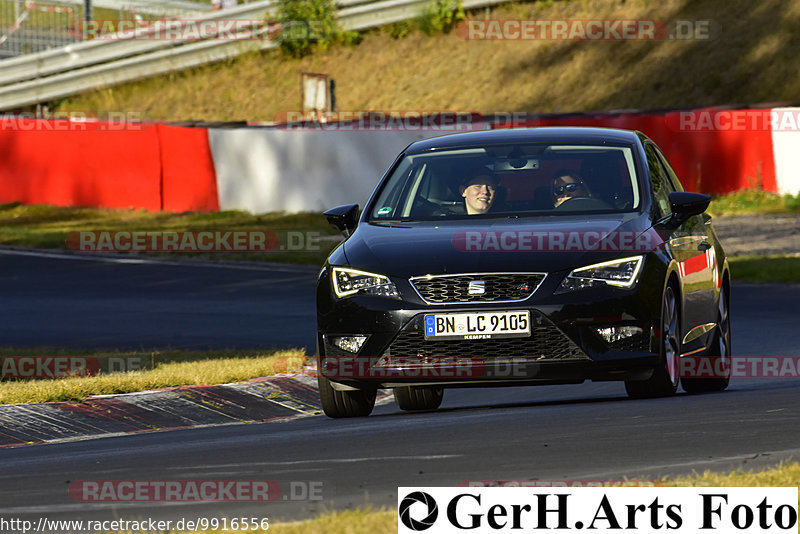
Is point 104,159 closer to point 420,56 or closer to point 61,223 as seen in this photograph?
point 61,223

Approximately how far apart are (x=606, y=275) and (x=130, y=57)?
43381mm

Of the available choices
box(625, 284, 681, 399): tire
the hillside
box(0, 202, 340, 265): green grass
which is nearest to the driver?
box(625, 284, 681, 399): tire

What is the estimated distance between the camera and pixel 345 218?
996 centimetres

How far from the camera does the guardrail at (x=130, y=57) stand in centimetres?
4859

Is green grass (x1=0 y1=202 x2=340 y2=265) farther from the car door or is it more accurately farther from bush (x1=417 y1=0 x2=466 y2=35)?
bush (x1=417 y1=0 x2=466 y2=35)

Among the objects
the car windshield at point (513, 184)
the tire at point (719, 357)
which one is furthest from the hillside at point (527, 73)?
the car windshield at point (513, 184)

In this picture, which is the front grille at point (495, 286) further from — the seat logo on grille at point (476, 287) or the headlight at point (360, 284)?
the headlight at point (360, 284)

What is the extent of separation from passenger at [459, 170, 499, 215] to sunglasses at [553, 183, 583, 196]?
14.1 inches

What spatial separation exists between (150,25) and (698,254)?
43.3 meters

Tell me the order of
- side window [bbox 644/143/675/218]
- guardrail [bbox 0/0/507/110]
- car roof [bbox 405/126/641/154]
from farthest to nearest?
1. guardrail [bbox 0/0/507/110]
2. car roof [bbox 405/126/641/154]
3. side window [bbox 644/143/675/218]

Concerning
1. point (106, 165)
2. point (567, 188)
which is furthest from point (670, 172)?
point (106, 165)

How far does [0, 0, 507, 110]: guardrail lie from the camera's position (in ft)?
159

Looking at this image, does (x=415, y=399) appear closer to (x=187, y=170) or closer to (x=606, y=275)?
(x=606, y=275)

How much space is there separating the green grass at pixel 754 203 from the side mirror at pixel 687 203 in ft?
59.6
